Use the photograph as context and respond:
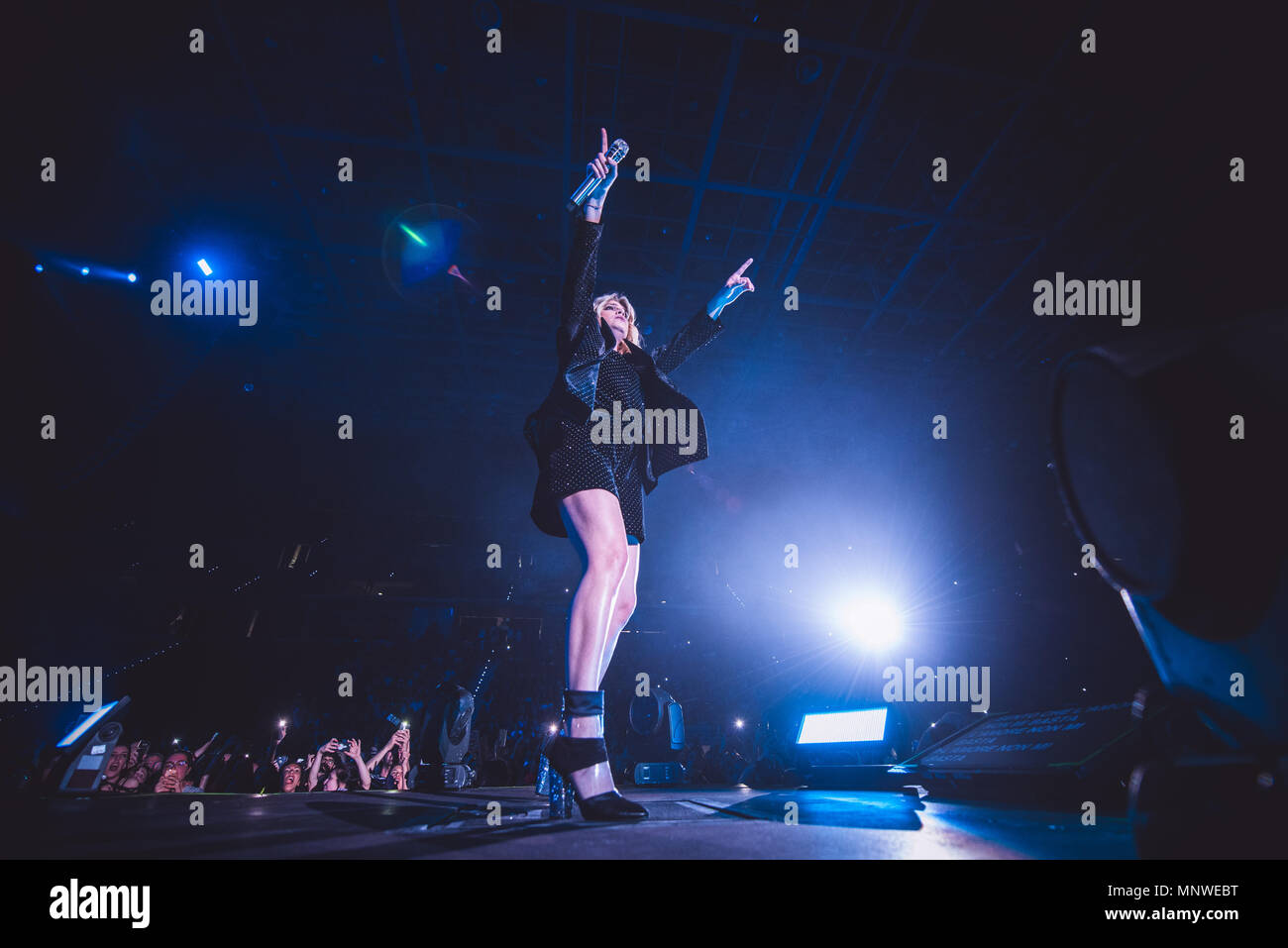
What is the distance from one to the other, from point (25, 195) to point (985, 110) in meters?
8.84

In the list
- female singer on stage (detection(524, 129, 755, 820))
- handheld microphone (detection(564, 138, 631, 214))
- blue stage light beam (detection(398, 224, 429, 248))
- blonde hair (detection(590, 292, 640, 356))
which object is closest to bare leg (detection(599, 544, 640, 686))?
female singer on stage (detection(524, 129, 755, 820))

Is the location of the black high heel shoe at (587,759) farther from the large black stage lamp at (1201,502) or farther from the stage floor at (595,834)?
the large black stage lamp at (1201,502)

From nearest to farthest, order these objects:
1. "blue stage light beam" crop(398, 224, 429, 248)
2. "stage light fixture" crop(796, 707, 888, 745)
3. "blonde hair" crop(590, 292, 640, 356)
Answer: "blonde hair" crop(590, 292, 640, 356) < "stage light fixture" crop(796, 707, 888, 745) < "blue stage light beam" crop(398, 224, 429, 248)

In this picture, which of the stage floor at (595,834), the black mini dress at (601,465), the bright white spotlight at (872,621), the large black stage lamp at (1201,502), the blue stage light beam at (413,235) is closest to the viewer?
the large black stage lamp at (1201,502)

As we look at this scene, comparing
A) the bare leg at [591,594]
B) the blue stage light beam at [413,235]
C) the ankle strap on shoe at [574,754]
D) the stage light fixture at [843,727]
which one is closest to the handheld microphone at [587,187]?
the bare leg at [591,594]

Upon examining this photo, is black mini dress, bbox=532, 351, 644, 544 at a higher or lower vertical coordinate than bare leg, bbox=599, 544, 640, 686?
higher

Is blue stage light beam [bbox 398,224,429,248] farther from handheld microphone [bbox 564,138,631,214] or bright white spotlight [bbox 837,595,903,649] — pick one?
bright white spotlight [bbox 837,595,903,649]

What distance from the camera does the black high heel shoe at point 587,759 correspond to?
155cm

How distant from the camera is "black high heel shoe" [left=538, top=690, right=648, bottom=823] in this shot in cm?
155

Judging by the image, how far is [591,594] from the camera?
1.81m

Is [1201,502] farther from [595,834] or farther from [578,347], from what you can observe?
[578,347]

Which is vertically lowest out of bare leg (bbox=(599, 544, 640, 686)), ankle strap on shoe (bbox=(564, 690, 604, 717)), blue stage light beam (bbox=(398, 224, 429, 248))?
ankle strap on shoe (bbox=(564, 690, 604, 717))

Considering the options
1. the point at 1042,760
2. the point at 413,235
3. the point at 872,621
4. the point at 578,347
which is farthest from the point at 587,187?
the point at 872,621

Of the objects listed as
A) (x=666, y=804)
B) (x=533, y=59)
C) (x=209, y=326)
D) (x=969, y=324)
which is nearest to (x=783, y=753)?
(x=666, y=804)
